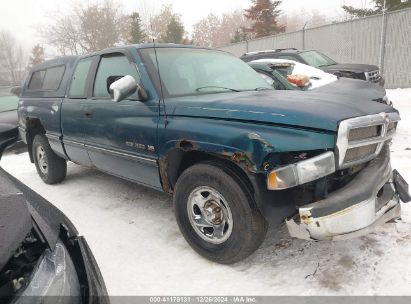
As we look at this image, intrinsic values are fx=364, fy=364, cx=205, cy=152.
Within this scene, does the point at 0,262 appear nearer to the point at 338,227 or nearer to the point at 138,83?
the point at 338,227

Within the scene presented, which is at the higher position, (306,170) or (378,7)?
(378,7)

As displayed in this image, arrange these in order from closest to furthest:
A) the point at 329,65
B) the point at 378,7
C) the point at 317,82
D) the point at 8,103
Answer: the point at 317,82 < the point at 8,103 < the point at 329,65 < the point at 378,7

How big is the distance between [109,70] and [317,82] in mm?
3892

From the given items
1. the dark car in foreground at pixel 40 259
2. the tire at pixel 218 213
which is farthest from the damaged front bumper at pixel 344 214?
the dark car in foreground at pixel 40 259

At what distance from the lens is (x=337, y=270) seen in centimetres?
270

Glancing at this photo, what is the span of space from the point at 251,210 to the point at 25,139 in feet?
14.8

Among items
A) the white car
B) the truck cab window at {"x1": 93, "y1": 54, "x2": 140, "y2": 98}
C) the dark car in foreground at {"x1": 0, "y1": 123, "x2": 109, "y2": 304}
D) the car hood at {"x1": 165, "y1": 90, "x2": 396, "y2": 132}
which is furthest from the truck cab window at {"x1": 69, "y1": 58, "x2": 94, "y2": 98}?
the white car

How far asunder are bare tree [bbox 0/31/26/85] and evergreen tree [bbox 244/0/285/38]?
4058 centimetres

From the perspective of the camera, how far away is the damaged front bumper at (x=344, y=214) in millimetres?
2301

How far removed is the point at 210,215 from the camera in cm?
288

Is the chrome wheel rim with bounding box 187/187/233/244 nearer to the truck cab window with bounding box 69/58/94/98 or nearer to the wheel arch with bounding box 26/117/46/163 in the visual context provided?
the truck cab window with bounding box 69/58/94/98

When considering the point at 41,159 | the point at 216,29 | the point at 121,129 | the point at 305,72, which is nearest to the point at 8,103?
the point at 41,159

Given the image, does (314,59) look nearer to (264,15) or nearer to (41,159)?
(41,159)

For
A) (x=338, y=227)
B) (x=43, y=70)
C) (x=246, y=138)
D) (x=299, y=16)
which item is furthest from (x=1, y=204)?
(x=299, y=16)
